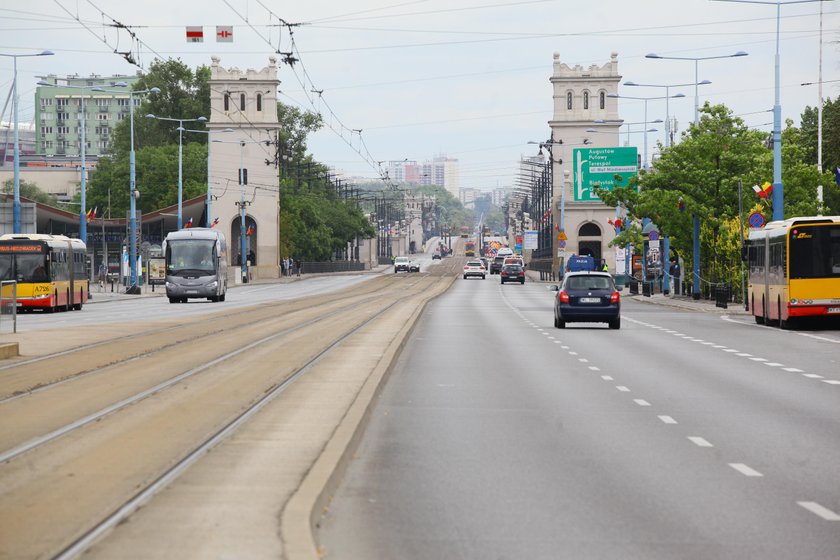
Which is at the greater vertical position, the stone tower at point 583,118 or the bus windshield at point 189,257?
the stone tower at point 583,118

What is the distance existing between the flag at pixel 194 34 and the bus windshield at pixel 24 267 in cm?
999

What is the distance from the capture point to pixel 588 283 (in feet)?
120

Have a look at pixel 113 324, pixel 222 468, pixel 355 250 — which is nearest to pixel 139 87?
pixel 355 250

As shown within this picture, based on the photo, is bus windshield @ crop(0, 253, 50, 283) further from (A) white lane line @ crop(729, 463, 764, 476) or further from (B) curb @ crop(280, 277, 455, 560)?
(A) white lane line @ crop(729, 463, 764, 476)

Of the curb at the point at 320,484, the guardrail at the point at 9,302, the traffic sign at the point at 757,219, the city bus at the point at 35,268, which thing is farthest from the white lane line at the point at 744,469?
the city bus at the point at 35,268

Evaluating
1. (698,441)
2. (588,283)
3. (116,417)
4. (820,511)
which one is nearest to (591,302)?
(588,283)

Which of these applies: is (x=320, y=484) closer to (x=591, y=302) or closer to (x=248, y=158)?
(x=591, y=302)

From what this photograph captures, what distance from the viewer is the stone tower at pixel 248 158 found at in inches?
4833

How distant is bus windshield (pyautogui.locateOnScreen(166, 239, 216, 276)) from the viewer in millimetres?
61866

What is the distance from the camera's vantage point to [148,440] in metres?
12.1

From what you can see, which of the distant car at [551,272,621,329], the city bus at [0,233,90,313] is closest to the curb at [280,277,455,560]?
the distant car at [551,272,621,329]

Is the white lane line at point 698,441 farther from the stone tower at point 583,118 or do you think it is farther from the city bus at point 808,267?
the stone tower at point 583,118

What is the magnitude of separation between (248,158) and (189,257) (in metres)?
62.6

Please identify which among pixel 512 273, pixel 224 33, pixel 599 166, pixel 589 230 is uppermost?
pixel 224 33
